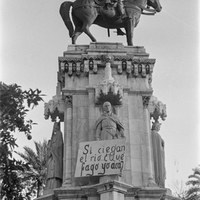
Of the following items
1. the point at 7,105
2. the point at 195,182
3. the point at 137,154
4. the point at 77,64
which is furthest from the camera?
the point at 195,182

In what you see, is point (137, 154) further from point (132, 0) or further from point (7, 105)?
point (132, 0)

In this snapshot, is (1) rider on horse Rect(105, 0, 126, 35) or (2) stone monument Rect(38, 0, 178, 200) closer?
(2) stone monument Rect(38, 0, 178, 200)

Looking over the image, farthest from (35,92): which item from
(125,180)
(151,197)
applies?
(151,197)

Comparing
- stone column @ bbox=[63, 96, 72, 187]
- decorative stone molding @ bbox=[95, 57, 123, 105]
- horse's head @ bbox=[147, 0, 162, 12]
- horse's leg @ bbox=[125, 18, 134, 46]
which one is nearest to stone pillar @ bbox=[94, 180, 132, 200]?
stone column @ bbox=[63, 96, 72, 187]

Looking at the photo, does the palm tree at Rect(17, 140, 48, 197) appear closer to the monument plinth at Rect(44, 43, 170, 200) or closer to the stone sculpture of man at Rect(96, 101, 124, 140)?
the monument plinth at Rect(44, 43, 170, 200)

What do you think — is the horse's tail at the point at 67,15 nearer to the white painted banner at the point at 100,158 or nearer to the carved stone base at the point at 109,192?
the white painted banner at the point at 100,158

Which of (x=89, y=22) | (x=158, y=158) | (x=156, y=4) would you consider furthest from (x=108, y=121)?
(x=156, y=4)

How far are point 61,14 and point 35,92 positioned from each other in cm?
620

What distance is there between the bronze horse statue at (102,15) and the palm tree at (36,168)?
1336cm

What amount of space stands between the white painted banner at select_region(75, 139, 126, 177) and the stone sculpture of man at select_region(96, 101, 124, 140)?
54 centimetres

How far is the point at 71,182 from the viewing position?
16.2 metres

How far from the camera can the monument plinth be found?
15.6m

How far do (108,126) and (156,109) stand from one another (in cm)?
289

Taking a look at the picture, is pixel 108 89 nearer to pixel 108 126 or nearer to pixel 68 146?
pixel 108 126
